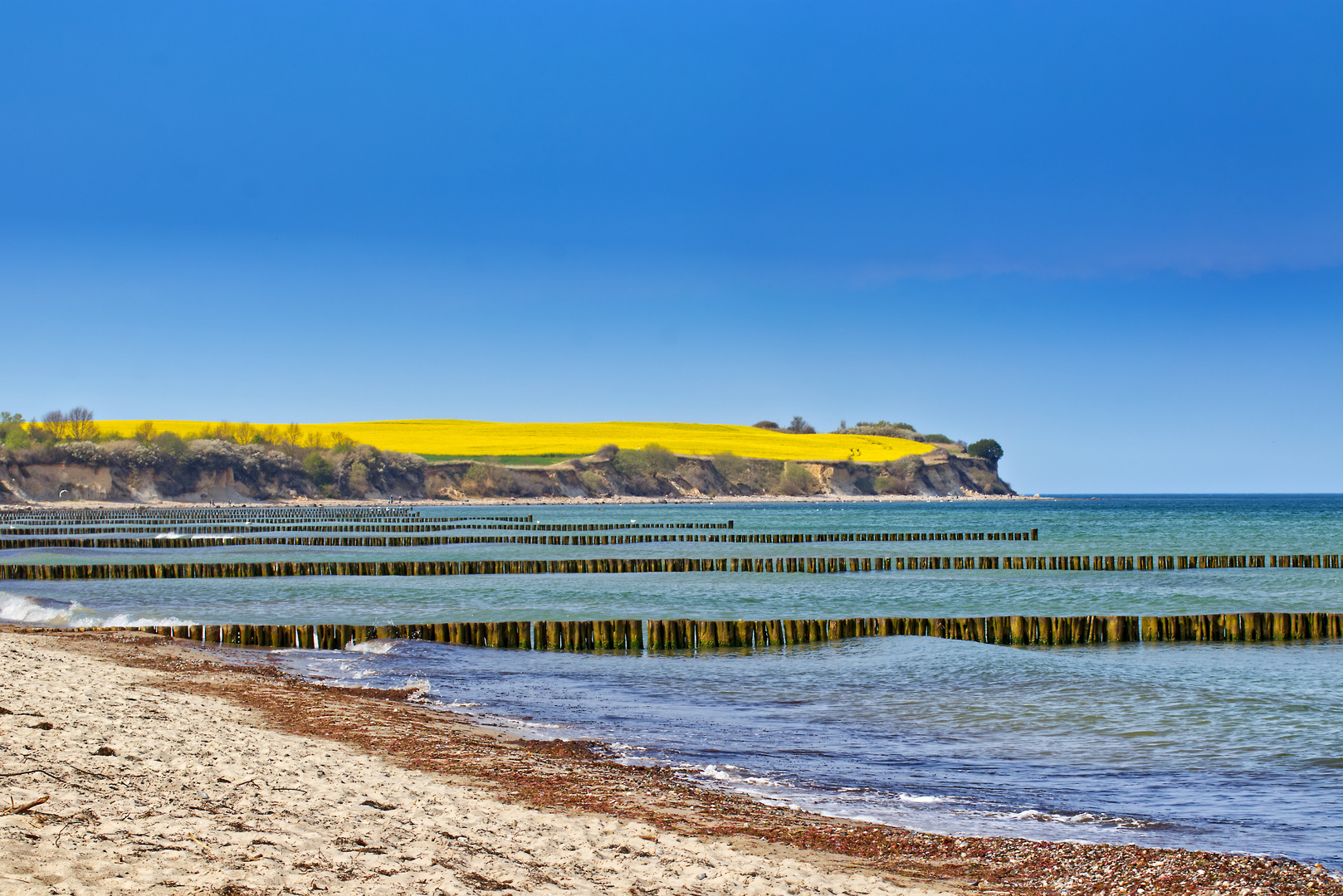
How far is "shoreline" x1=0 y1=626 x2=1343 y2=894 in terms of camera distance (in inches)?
269

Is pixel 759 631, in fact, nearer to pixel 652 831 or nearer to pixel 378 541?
pixel 652 831

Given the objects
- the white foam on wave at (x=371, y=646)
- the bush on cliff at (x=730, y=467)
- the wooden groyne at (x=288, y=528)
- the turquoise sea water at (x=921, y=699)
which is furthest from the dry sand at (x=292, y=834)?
the bush on cliff at (x=730, y=467)

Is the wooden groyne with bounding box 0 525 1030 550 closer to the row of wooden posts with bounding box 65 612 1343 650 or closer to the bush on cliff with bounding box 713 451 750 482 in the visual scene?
the row of wooden posts with bounding box 65 612 1343 650

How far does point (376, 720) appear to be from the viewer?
1188cm

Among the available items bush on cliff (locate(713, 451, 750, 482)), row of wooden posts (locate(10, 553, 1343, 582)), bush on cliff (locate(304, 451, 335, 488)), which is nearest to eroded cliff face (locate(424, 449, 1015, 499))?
bush on cliff (locate(713, 451, 750, 482))

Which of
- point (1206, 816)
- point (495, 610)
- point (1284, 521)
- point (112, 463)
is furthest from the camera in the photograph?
point (112, 463)

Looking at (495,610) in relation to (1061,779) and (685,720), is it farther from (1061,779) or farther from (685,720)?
(1061,779)

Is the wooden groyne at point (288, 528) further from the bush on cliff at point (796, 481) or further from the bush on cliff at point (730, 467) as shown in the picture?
the bush on cliff at point (796, 481)

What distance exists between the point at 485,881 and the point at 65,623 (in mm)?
19875

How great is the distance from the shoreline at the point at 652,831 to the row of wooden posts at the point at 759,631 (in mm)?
8183

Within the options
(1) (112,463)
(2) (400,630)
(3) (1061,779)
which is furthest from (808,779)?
(1) (112,463)

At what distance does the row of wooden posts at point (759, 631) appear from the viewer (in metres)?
20.0

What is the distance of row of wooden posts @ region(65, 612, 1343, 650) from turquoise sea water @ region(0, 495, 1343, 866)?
74cm

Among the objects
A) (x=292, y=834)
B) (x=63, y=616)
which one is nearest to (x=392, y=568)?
(x=63, y=616)
